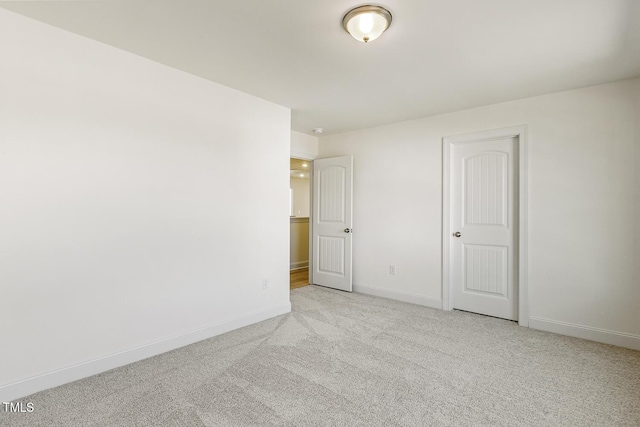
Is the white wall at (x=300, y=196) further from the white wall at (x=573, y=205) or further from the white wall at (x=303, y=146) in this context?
the white wall at (x=573, y=205)

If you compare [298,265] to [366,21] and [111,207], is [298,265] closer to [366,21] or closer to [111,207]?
[111,207]

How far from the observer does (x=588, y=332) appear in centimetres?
299

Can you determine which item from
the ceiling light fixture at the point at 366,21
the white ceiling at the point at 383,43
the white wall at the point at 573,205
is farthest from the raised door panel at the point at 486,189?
the ceiling light fixture at the point at 366,21

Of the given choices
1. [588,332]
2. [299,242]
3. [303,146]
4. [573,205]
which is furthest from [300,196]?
[588,332]

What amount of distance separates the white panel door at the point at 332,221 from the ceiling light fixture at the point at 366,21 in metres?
2.68

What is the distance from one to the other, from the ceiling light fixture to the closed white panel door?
2271 millimetres

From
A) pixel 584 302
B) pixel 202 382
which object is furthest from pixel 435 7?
pixel 584 302

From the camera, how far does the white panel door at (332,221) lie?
15.5 ft

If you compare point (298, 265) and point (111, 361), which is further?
point (298, 265)

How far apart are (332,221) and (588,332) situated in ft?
10.5

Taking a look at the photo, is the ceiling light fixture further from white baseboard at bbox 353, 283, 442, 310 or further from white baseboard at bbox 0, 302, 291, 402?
white baseboard at bbox 353, 283, 442, 310

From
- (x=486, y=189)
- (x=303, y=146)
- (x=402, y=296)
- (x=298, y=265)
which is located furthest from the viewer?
(x=298, y=265)

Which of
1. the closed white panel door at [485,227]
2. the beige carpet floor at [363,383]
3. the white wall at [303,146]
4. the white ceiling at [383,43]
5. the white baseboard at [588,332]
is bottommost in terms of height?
the beige carpet floor at [363,383]

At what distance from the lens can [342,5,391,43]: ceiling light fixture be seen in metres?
1.86
